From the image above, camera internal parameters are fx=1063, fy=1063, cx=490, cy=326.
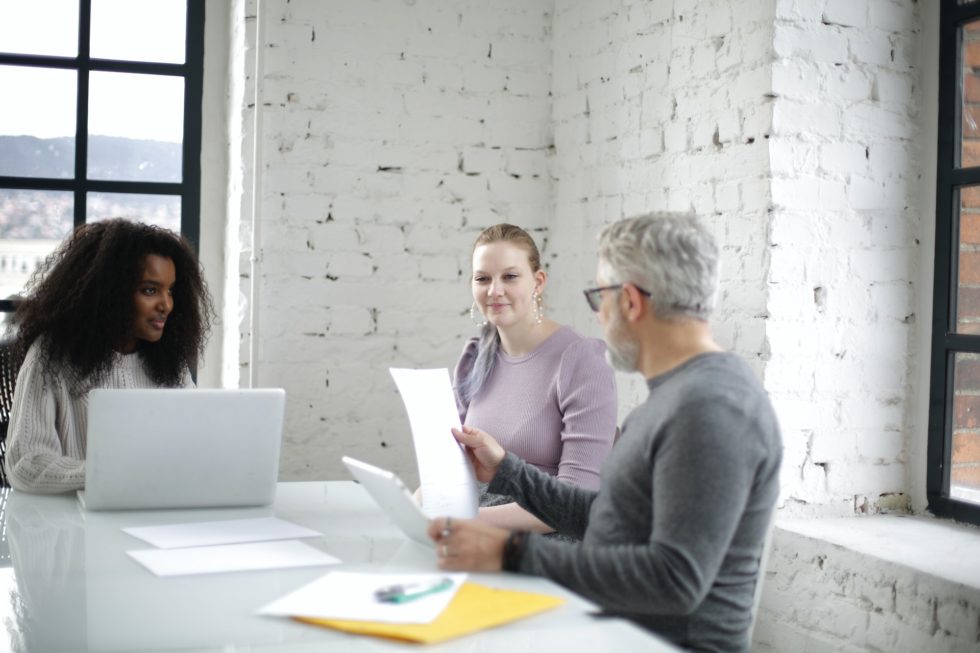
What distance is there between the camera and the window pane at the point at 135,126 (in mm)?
3682

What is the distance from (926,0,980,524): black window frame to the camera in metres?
2.64

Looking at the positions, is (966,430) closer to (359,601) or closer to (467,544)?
(467,544)

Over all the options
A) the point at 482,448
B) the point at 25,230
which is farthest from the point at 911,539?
the point at 25,230

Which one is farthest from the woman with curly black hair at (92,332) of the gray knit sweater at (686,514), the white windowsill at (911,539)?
the white windowsill at (911,539)

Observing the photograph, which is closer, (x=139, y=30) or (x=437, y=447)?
(x=437, y=447)

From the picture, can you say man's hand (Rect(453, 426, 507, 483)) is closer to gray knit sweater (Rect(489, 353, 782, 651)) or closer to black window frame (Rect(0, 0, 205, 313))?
gray knit sweater (Rect(489, 353, 782, 651))

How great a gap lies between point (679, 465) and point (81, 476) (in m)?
1.35

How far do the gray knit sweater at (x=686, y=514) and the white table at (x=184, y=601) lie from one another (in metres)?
0.08

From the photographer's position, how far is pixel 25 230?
363 cm

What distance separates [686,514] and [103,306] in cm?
171

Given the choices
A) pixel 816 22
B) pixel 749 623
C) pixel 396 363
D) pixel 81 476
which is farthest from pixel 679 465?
pixel 396 363

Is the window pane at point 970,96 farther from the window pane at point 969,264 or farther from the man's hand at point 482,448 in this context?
the man's hand at point 482,448

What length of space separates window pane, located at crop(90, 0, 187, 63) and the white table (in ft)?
7.04

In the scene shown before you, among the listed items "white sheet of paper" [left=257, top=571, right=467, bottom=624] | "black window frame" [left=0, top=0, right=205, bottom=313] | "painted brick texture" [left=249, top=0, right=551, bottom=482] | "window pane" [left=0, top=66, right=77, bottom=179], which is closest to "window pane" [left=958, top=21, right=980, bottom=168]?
"painted brick texture" [left=249, top=0, right=551, bottom=482]
